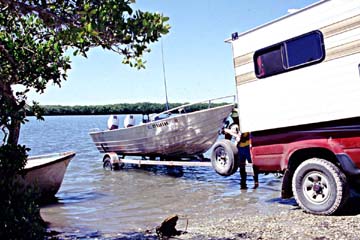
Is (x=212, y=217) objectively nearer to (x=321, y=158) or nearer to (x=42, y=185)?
(x=321, y=158)

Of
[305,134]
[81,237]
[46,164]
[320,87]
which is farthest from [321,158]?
[46,164]

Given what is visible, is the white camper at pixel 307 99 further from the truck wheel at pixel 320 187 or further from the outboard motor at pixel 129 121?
the outboard motor at pixel 129 121

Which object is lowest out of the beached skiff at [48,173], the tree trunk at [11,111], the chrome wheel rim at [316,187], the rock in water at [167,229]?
the rock in water at [167,229]

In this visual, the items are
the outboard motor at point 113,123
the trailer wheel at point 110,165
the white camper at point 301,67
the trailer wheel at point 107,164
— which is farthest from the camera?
the outboard motor at point 113,123

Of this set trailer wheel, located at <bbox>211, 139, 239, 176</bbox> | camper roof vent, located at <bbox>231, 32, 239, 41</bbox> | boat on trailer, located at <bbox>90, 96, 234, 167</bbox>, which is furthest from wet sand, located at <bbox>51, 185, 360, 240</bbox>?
boat on trailer, located at <bbox>90, 96, 234, 167</bbox>

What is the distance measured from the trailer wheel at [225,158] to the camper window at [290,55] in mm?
2870

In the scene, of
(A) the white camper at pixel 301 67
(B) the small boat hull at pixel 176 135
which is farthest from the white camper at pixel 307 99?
(B) the small boat hull at pixel 176 135

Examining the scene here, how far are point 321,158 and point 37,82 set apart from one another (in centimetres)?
499

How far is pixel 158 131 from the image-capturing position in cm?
1705

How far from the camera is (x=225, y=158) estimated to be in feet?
34.8

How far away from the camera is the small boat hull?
15531 millimetres

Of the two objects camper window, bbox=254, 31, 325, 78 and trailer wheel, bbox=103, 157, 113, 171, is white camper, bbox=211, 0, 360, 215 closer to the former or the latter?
camper window, bbox=254, 31, 325, 78

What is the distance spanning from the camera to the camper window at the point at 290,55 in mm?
7072

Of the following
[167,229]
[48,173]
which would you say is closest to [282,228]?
[167,229]
